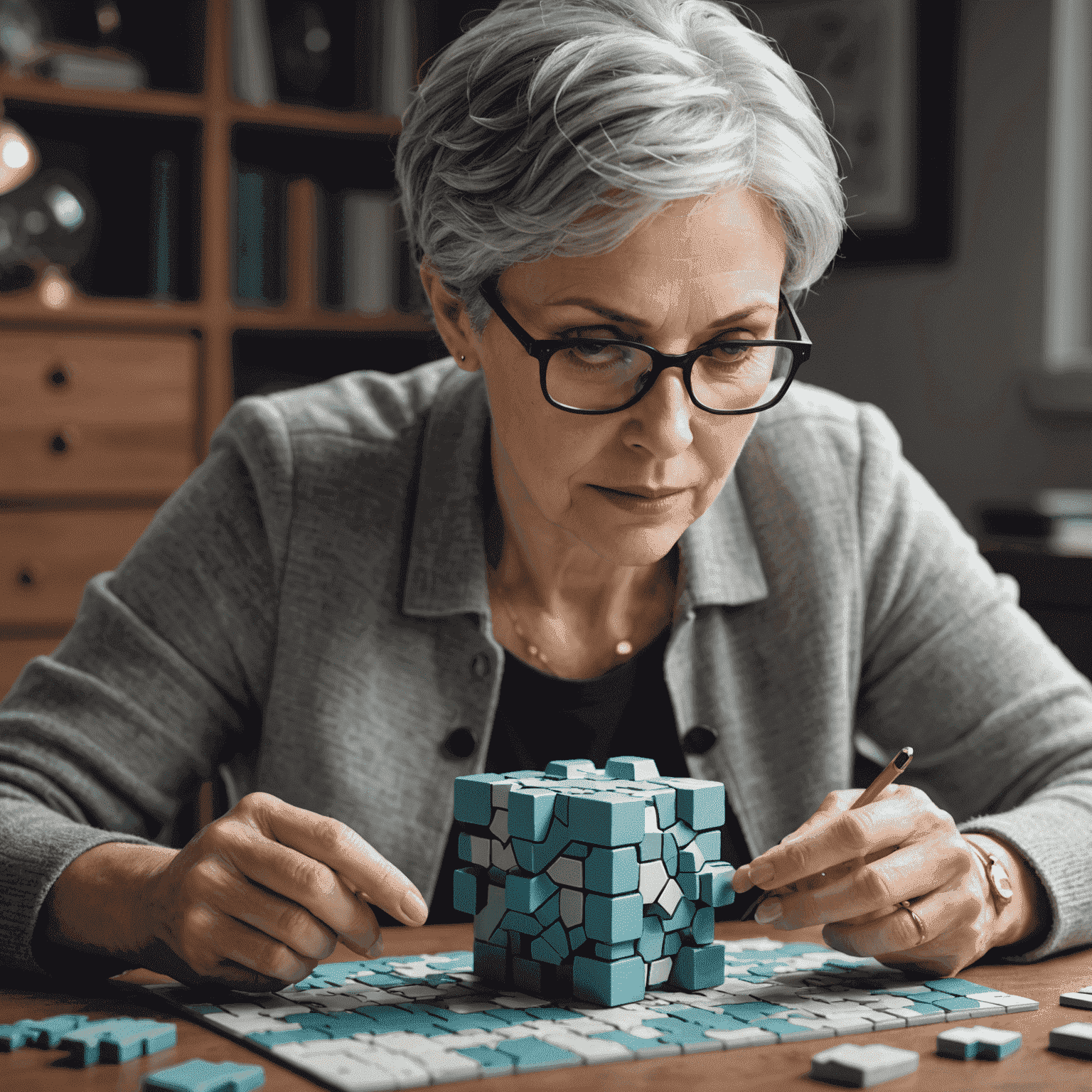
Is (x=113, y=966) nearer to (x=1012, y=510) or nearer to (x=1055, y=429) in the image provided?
(x=1012, y=510)

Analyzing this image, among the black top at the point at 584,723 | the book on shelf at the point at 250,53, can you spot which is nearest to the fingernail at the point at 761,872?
the black top at the point at 584,723

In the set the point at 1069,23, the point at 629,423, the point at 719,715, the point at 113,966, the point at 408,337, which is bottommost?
the point at 113,966

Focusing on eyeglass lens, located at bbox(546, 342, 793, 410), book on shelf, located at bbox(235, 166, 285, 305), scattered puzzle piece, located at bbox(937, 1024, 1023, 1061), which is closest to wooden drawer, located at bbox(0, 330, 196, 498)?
book on shelf, located at bbox(235, 166, 285, 305)

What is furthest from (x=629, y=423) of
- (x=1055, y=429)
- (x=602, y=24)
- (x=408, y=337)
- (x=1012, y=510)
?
(x=408, y=337)

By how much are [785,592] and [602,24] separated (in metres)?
0.58

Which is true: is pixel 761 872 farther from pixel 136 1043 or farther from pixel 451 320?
pixel 451 320

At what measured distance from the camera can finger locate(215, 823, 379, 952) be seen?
93cm

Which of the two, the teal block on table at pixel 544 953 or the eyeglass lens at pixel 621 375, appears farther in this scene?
the eyeglass lens at pixel 621 375

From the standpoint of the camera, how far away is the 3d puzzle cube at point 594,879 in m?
0.90

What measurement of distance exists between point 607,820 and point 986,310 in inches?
89.1

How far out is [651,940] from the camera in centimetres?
94

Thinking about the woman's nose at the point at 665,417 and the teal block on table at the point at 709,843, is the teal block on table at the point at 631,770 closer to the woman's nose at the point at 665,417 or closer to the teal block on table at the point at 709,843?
the teal block on table at the point at 709,843

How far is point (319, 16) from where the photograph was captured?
324 centimetres

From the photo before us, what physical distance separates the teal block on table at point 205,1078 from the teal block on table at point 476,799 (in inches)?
9.3
